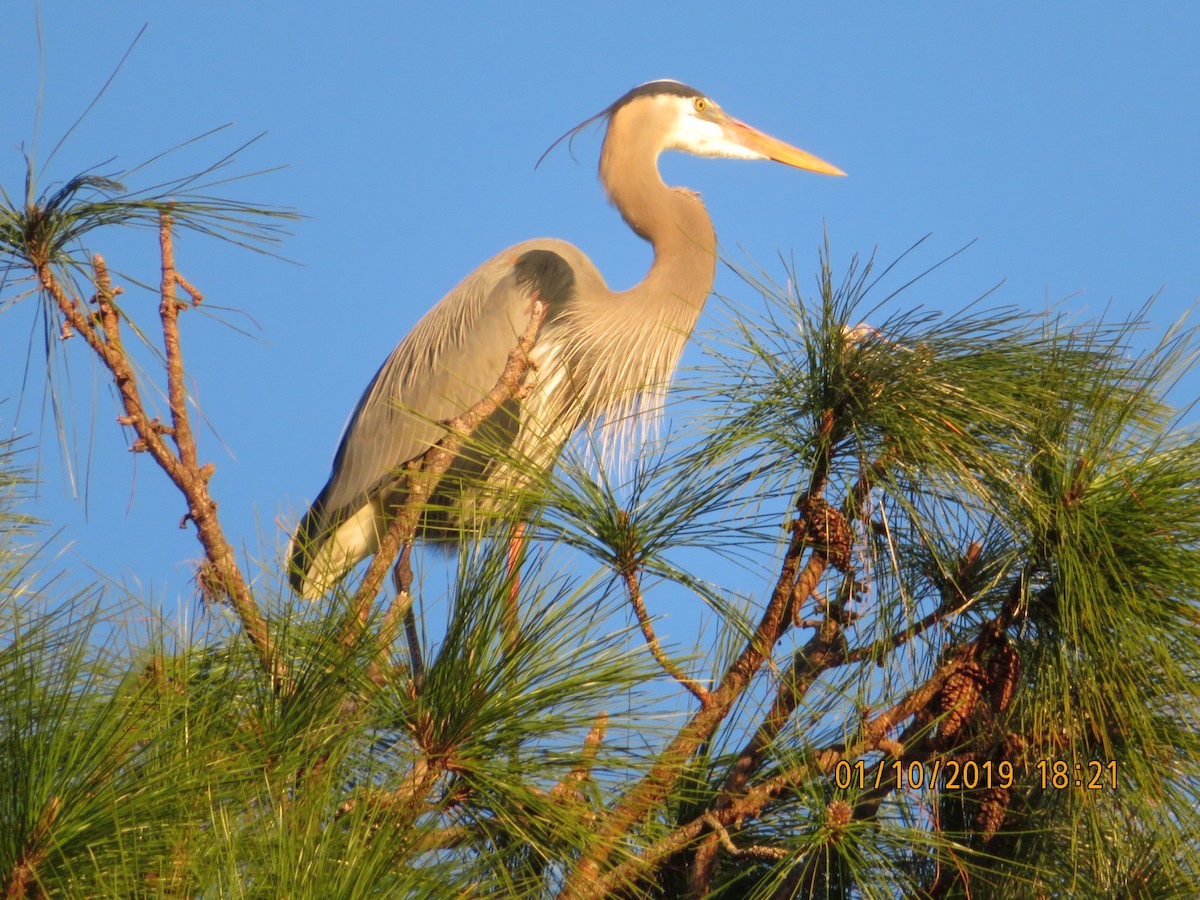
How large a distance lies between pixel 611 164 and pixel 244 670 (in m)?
2.42

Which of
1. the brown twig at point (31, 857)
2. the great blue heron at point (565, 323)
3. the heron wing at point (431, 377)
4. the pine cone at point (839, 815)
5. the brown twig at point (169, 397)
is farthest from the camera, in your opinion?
the heron wing at point (431, 377)

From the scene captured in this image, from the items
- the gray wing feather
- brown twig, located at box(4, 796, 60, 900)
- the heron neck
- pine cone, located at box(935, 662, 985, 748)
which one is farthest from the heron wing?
brown twig, located at box(4, 796, 60, 900)

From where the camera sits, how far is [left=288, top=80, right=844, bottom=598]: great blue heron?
3346 mm

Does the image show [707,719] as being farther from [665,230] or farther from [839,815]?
[665,230]

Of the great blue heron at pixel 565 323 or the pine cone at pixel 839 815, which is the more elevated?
the great blue heron at pixel 565 323

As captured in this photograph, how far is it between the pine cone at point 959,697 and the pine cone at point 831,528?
0.18 meters

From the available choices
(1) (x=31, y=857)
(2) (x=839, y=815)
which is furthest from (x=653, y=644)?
(1) (x=31, y=857)

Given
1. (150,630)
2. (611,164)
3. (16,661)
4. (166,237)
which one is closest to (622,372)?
(611,164)

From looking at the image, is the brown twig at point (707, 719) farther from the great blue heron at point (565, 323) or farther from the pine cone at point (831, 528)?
the great blue heron at point (565, 323)

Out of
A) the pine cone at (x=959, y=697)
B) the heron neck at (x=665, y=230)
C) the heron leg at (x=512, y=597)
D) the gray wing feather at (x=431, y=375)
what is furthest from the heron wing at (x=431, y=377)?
the pine cone at (x=959, y=697)

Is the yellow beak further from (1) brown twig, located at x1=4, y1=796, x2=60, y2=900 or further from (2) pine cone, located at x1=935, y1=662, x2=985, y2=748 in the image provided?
(1) brown twig, located at x1=4, y1=796, x2=60, y2=900

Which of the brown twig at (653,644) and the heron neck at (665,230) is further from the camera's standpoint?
the heron neck at (665,230)

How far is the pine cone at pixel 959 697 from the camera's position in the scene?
1.50 m

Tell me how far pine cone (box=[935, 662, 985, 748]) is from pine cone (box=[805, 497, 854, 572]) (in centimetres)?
18
